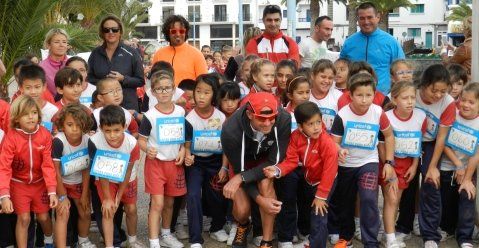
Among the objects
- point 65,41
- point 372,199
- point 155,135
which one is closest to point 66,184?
point 155,135

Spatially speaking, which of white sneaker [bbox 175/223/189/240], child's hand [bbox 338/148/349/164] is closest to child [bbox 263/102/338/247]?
child's hand [bbox 338/148/349/164]

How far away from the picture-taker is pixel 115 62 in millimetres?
6473

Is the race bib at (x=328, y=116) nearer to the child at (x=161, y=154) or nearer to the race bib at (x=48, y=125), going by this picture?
the child at (x=161, y=154)

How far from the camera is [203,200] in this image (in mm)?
5793

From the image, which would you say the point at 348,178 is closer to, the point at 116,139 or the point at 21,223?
the point at 116,139

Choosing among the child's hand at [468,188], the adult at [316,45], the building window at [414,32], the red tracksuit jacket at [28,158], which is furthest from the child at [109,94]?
the building window at [414,32]

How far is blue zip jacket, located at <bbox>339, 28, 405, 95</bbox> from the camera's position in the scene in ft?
22.3

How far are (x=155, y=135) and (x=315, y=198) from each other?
147 cm

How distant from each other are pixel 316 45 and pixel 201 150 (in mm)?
2647

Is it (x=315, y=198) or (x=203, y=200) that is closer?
(x=315, y=198)

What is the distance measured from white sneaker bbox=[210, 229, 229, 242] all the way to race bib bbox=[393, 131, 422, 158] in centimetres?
172

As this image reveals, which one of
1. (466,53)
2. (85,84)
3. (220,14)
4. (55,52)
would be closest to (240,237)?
(85,84)

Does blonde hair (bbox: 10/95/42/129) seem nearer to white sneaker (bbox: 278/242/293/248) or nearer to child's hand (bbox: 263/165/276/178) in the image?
child's hand (bbox: 263/165/276/178)

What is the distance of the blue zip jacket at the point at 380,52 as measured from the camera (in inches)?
267
